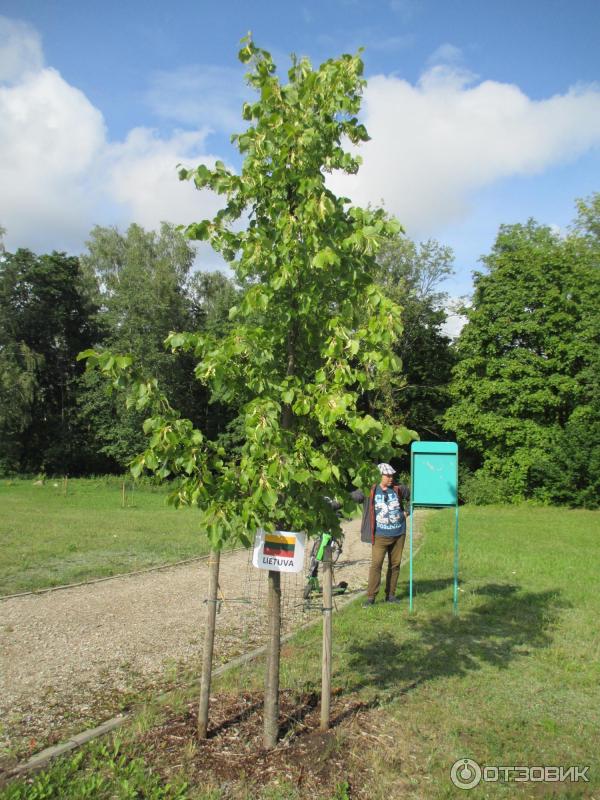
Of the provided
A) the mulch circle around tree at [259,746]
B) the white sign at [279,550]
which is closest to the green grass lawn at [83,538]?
the mulch circle around tree at [259,746]

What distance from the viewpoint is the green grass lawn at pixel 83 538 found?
1106cm

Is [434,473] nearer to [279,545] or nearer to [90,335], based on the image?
[279,545]

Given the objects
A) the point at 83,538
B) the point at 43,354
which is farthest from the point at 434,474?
the point at 43,354

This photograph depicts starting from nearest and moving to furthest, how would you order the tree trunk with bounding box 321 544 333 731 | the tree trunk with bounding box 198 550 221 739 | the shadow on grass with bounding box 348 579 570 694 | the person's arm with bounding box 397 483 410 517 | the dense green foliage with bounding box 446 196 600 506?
the tree trunk with bounding box 198 550 221 739
the tree trunk with bounding box 321 544 333 731
the shadow on grass with bounding box 348 579 570 694
the person's arm with bounding box 397 483 410 517
the dense green foliage with bounding box 446 196 600 506

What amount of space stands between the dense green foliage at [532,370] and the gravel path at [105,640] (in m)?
22.6

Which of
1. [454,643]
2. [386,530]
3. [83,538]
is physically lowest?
[83,538]

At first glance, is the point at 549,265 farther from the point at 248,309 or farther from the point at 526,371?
the point at 248,309

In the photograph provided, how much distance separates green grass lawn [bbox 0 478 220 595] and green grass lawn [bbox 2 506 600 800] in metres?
3.02

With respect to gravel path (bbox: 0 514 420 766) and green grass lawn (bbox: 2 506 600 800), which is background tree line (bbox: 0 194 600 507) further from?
green grass lawn (bbox: 2 506 600 800)

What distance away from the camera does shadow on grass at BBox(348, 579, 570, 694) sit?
614 cm

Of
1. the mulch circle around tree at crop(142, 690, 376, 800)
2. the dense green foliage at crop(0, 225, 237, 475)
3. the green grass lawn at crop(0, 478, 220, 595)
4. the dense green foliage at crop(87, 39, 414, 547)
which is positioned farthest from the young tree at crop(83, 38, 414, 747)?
the dense green foliage at crop(0, 225, 237, 475)

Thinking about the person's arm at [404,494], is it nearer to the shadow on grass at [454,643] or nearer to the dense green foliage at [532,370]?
the shadow on grass at [454,643]

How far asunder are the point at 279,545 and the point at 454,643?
3.80 m

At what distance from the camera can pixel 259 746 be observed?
457cm
